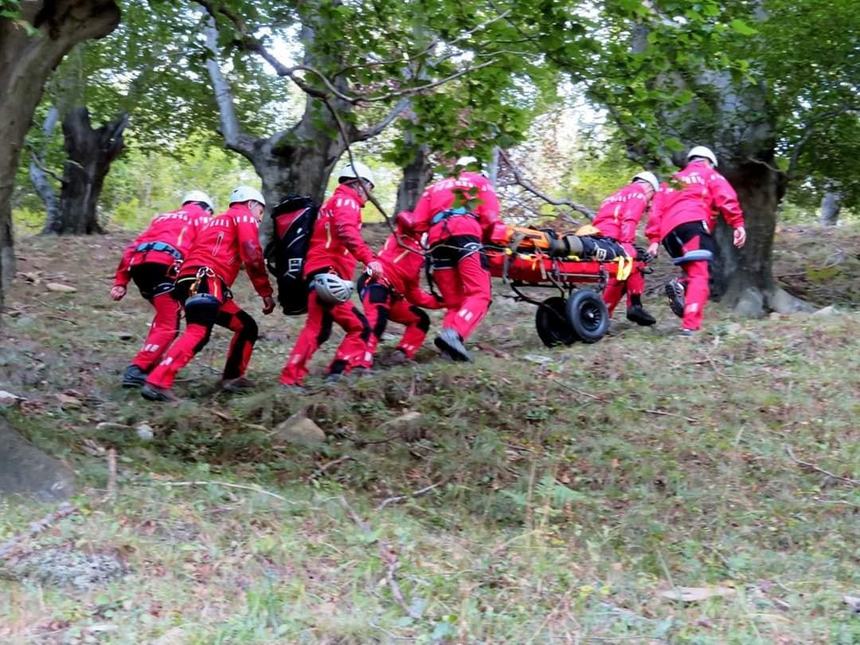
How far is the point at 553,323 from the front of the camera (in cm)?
1009

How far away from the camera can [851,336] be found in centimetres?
918

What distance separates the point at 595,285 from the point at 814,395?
9.42 feet

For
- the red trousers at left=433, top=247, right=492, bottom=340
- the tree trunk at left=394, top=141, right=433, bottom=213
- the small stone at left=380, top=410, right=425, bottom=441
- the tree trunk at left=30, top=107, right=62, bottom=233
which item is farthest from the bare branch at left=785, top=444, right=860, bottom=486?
the tree trunk at left=30, top=107, right=62, bottom=233

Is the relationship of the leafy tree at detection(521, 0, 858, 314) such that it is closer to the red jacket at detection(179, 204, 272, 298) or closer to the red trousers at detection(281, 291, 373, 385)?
the red trousers at detection(281, 291, 373, 385)

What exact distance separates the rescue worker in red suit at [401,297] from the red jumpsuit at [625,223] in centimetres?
225

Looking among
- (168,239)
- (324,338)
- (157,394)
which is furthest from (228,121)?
(157,394)

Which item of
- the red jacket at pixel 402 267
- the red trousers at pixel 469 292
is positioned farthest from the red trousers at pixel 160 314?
the red trousers at pixel 469 292

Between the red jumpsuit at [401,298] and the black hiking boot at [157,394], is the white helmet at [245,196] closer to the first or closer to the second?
the red jumpsuit at [401,298]

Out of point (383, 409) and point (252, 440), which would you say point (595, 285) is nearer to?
point (383, 409)

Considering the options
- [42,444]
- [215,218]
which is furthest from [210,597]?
[215,218]

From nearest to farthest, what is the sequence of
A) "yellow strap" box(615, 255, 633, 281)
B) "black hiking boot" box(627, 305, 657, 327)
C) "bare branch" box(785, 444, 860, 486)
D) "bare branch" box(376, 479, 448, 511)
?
"bare branch" box(376, 479, 448, 511) → "bare branch" box(785, 444, 860, 486) → "yellow strap" box(615, 255, 633, 281) → "black hiking boot" box(627, 305, 657, 327)

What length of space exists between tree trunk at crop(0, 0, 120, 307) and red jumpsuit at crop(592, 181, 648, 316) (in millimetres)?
5972

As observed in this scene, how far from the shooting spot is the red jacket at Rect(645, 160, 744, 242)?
33.0 feet

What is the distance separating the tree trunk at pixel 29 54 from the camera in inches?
230
